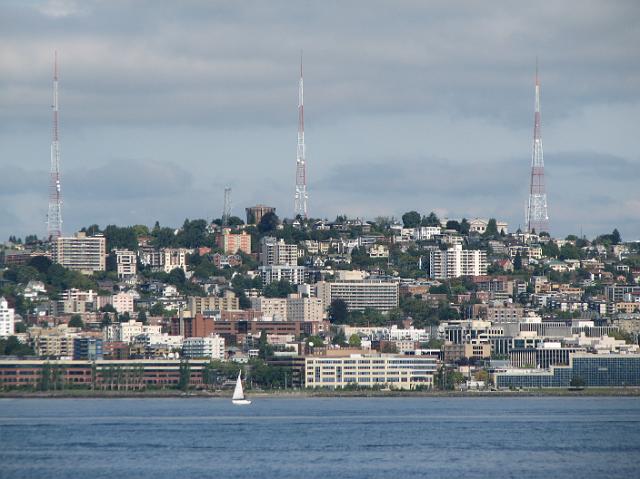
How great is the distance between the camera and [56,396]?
11506 cm

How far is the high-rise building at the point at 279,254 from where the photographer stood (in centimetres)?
18288

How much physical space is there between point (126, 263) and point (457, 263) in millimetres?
27122

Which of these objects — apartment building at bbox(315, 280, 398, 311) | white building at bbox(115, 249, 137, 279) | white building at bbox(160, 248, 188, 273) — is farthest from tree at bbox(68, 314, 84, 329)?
white building at bbox(160, 248, 188, 273)

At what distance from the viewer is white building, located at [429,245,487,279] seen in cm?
18200

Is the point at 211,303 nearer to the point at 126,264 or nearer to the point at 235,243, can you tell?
the point at 126,264

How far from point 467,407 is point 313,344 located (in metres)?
39.3

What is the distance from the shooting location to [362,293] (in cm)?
16775

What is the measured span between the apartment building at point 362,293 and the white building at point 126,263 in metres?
19.6

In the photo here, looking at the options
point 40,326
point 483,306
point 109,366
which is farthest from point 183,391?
point 483,306

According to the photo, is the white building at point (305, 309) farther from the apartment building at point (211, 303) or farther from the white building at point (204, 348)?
the white building at point (204, 348)

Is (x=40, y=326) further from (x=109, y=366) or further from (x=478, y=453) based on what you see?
(x=478, y=453)

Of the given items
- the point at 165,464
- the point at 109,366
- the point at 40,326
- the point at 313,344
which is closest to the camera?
the point at 165,464

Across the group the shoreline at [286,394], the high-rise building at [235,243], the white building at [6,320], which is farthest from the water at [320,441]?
the high-rise building at [235,243]

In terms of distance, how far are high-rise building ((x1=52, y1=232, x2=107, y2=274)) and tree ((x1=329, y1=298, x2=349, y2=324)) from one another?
24584 mm
